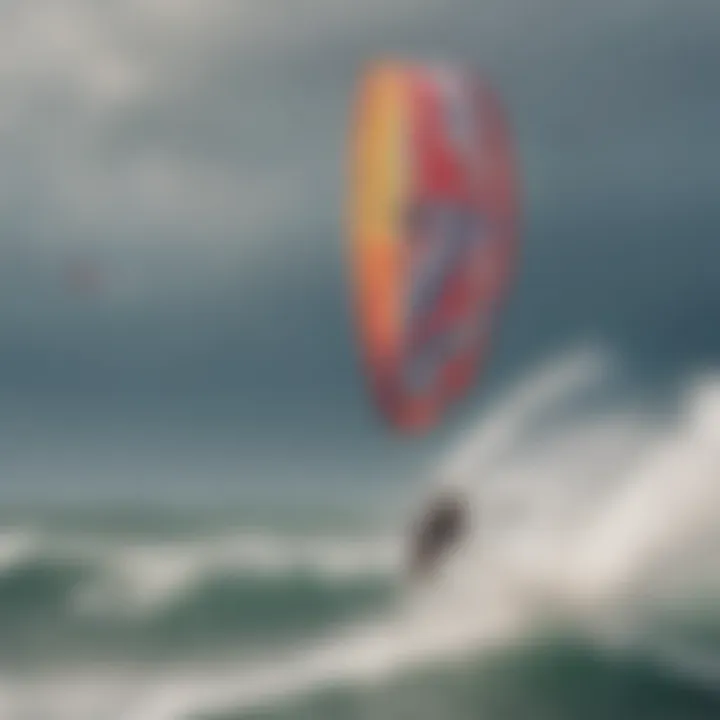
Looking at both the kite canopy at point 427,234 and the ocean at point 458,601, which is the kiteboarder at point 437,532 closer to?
the ocean at point 458,601

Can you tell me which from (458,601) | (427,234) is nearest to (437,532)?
(458,601)

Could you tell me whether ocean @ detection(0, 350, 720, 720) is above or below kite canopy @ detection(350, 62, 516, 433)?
below

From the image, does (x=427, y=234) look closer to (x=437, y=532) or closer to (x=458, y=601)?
(x=437, y=532)

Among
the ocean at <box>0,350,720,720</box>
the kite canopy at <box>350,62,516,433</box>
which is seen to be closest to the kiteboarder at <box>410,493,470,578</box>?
the ocean at <box>0,350,720,720</box>

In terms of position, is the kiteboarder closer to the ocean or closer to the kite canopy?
the ocean

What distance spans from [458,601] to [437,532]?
22 centimetres

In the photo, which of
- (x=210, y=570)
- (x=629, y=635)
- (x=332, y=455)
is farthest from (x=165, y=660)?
(x=629, y=635)

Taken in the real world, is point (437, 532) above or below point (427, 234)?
below

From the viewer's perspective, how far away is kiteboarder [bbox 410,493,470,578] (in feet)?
11.3

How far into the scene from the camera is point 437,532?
11.3 feet

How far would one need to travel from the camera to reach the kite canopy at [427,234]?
11.1 feet

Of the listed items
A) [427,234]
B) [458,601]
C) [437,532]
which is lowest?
Answer: [458,601]

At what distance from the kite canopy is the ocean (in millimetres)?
235

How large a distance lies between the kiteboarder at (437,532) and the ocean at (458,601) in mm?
46
